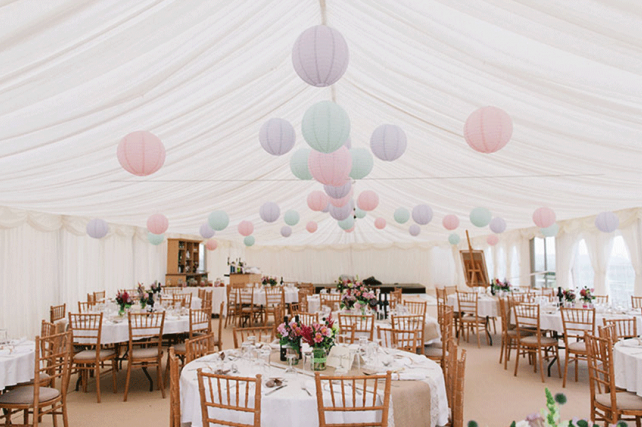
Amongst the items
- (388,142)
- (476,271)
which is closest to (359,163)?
(388,142)

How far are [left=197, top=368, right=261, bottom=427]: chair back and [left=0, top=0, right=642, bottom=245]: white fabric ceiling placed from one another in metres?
2.48

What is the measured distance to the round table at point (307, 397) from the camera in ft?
9.79

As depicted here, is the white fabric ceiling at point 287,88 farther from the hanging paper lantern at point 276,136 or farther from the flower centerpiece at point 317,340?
the flower centerpiece at point 317,340

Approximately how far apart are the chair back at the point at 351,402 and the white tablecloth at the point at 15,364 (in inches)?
124

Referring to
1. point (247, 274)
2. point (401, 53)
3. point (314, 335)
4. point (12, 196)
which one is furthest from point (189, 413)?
point (247, 274)

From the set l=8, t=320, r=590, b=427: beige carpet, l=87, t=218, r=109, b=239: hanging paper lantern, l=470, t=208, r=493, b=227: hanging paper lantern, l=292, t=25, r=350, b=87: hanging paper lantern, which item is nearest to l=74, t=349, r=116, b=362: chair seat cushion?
l=8, t=320, r=590, b=427: beige carpet

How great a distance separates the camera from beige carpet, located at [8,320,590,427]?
4996 millimetres

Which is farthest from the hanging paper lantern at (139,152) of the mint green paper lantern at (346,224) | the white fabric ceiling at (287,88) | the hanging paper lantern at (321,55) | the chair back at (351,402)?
the mint green paper lantern at (346,224)

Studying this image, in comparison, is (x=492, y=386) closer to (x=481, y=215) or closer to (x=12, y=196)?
(x=481, y=215)

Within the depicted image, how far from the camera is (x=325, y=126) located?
3902mm

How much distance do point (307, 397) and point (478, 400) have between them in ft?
Answer: 11.7

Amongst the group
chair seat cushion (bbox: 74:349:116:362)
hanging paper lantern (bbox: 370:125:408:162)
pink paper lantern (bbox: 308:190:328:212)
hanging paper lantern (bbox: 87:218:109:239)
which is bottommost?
chair seat cushion (bbox: 74:349:116:362)

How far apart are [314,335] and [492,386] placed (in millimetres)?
3911

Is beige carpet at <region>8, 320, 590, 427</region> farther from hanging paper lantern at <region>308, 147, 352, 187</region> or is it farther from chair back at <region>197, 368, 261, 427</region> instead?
hanging paper lantern at <region>308, 147, 352, 187</region>
